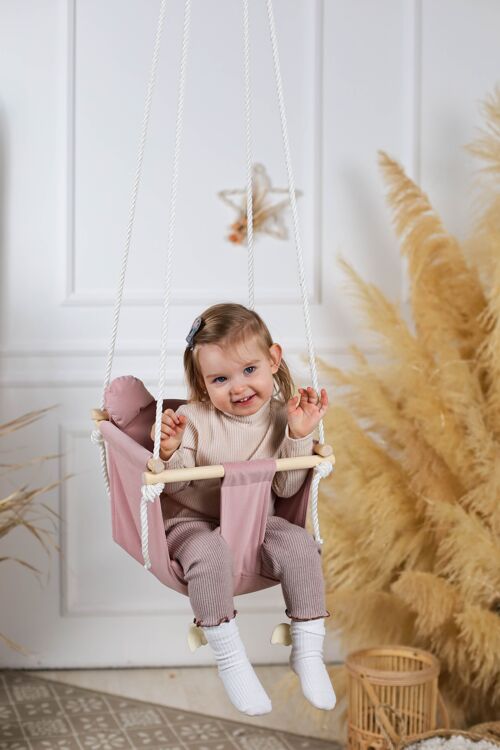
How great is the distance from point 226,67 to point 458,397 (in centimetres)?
128

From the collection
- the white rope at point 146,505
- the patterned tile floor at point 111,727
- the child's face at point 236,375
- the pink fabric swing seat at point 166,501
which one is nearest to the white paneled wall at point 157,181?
the patterned tile floor at point 111,727

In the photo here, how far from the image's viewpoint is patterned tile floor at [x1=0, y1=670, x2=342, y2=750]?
2320 millimetres

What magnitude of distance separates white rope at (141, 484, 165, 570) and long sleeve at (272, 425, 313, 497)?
25 cm

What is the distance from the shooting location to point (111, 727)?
2.41m

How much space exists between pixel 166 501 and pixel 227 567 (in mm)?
239

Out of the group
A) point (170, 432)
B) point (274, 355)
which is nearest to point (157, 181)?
point (274, 355)

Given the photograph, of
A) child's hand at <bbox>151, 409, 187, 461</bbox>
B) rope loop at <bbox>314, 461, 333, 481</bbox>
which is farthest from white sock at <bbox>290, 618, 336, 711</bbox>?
child's hand at <bbox>151, 409, 187, 461</bbox>

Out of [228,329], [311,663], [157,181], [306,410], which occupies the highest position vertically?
[157,181]

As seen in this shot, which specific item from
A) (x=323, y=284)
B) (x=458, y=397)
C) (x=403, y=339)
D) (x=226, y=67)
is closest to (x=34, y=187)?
(x=226, y=67)

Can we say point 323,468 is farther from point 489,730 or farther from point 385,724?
point 489,730

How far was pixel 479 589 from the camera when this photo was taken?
2166 millimetres

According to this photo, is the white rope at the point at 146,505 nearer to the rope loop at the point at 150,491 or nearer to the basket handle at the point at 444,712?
the rope loop at the point at 150,491

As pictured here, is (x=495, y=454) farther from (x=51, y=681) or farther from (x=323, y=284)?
(x=51, y=681)

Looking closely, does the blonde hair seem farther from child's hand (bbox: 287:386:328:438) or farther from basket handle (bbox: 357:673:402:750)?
basket handle (bbox: 357:673:402:750)
